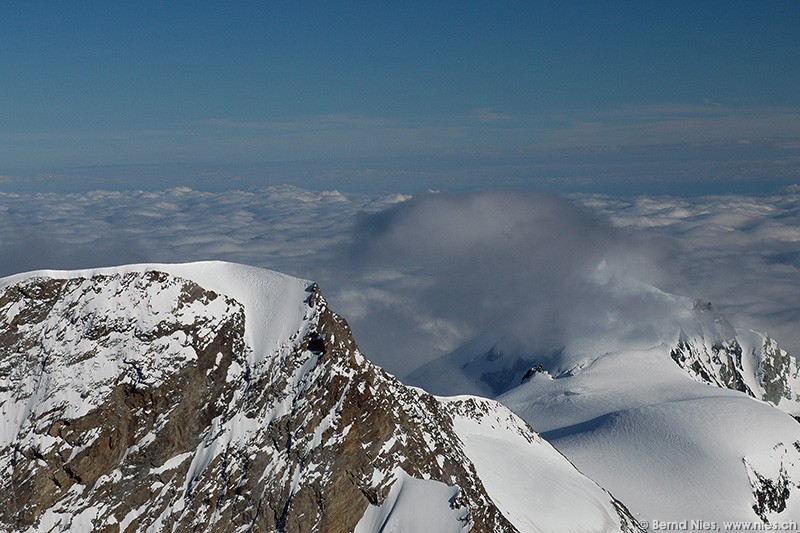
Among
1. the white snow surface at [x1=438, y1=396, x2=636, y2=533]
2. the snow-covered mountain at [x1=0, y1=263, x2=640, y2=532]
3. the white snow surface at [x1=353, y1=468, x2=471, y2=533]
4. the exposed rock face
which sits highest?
the snow-covered mountain at [x1=0, y1=263, x2=640, y2=532]

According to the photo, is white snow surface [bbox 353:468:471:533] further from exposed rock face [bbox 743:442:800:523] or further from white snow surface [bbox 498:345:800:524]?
exposed rock face [bbox 743:442:800:523]

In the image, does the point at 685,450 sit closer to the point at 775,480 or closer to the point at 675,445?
the point at 675,445

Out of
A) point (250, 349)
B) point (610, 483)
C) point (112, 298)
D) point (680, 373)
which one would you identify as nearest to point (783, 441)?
point (610, 483)

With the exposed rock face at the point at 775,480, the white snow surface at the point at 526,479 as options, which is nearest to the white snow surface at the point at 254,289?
the white snow surface at the point at 526,479

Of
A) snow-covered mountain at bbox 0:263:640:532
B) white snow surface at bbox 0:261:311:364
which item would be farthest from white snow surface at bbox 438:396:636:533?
white snow surface at bbox 0:261:311:364

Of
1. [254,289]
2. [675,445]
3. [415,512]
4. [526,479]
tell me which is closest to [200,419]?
[254,289]
